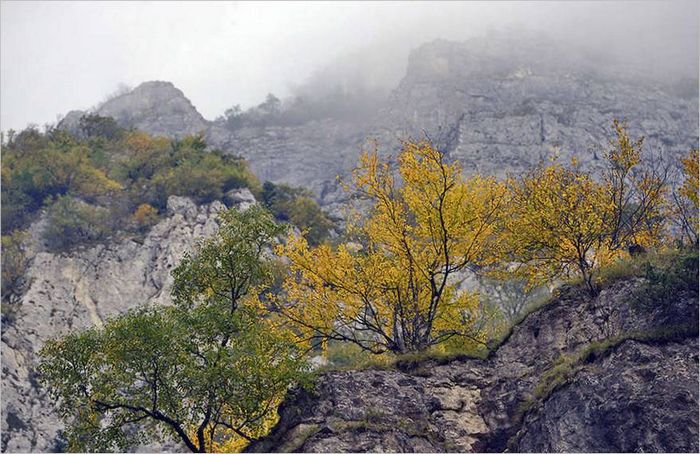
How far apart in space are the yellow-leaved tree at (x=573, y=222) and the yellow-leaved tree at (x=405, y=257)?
1008mm

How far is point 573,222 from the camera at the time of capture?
83.6ft

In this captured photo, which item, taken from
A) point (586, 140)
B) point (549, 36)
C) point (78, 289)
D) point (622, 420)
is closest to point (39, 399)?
point (78, 289)

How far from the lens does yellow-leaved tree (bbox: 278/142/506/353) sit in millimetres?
25750

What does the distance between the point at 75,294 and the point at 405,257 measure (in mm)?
35631

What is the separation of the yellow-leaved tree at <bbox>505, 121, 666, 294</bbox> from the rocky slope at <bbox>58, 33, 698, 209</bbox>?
→ 71.4 metres

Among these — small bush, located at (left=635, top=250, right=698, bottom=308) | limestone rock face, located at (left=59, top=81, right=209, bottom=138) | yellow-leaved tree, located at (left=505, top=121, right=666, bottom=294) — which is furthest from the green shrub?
limestone rock face, located at (left=59, top=81, right=209, bottom=138)

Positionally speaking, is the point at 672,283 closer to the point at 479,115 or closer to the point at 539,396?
the point at 539,396

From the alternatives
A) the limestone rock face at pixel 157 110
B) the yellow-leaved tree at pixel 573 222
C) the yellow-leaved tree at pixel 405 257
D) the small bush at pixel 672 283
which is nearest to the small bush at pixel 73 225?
the yellow-leaved tree at pixel 405 257

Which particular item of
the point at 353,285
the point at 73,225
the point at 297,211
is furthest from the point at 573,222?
the point at 73,225

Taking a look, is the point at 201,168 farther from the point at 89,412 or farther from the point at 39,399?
the point at 89,412

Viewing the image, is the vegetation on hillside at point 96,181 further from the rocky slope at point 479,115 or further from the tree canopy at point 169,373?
the rocky slope at point 479,115

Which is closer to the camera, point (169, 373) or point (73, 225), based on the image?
point (169, 373)

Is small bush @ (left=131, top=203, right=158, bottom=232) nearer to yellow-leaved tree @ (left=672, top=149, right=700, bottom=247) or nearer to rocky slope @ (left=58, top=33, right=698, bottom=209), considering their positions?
yellow-leaved tree @ (left=672, top=149, right=700, bottom=247)

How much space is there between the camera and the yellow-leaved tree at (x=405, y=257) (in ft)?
84.5
